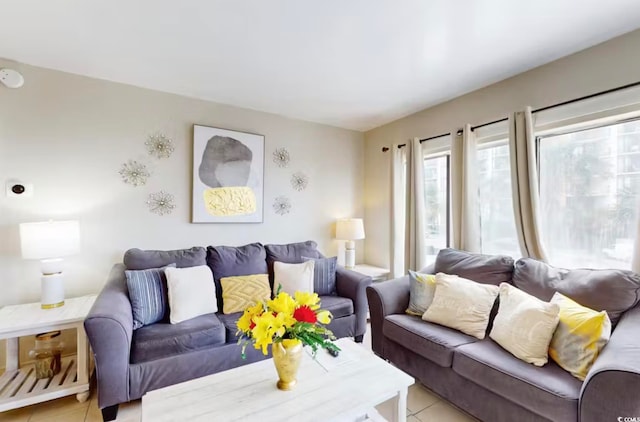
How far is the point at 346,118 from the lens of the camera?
3.54m

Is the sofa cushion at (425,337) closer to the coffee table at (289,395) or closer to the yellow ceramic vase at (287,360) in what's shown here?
the coffee table at (289,395)

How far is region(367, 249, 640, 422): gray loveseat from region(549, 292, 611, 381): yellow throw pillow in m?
0.05

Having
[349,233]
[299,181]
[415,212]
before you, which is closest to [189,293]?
[299,181]

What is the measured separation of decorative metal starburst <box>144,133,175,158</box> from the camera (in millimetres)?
2707

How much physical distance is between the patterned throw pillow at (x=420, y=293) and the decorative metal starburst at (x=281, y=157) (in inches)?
76.6

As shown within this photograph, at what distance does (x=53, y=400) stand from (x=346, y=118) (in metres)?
3.61

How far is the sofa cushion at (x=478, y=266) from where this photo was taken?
2.15 metres

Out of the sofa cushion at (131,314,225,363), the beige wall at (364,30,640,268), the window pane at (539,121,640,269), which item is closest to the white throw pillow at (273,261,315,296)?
the sofa cushion at (131,314,225,363)

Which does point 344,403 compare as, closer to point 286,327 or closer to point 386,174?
point 286,327

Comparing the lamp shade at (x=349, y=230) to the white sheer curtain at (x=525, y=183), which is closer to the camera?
the white sheer curtain at (x=525, y=183)

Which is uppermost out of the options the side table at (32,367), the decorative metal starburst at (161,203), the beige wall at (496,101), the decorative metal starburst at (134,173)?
the beige wall at (496,101)

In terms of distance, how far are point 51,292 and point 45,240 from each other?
389 millimetres

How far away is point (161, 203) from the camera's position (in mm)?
2768

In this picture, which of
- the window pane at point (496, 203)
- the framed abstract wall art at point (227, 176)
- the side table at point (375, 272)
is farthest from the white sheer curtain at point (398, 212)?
the framed abstract wall art at point (227, 176)
